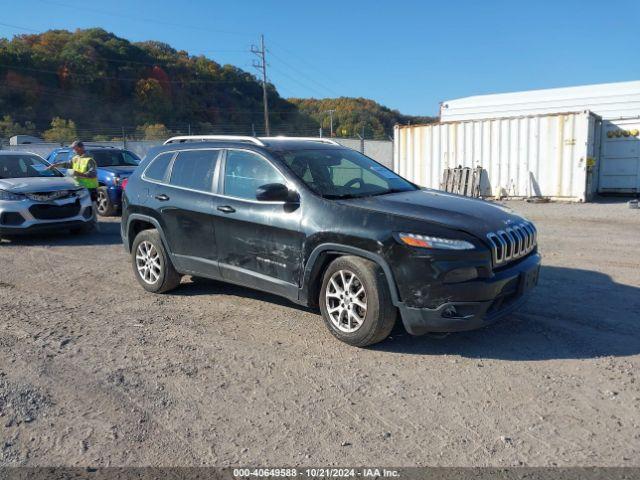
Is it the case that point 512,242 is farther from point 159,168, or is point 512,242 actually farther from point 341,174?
point 159,168

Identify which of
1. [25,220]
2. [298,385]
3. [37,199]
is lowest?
[298,385]

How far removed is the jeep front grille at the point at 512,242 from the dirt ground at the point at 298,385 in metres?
0.72

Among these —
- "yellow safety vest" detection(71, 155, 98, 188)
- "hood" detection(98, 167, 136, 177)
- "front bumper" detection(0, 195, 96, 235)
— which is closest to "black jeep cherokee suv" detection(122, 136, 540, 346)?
"front bumper" detection(0, 195, 96, 235)

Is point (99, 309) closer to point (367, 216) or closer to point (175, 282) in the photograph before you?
point (175, 282)

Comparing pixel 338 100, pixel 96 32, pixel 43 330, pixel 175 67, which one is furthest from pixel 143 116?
pixel 43 330

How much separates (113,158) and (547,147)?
11.8 meters

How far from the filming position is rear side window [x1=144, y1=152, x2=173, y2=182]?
6137mm

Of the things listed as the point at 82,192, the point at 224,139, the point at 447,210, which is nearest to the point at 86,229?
the point at 82,192

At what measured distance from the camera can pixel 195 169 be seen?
5758 millimetres

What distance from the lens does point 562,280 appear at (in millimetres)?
6395

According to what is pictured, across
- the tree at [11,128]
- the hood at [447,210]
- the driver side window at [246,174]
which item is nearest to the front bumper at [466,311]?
the hood at [447,210]

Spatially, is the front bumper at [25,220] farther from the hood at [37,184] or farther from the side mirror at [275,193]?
the side mirror at [275,193]

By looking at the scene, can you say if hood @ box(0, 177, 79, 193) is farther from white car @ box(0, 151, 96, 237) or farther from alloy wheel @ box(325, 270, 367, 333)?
alloy wheel @ box(325, 270, 367, 333)

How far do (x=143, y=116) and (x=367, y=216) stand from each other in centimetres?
5432
